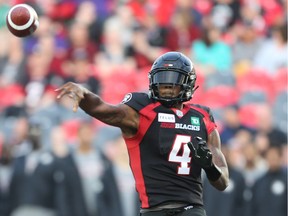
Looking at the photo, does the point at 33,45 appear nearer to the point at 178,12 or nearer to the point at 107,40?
the point at 107,40

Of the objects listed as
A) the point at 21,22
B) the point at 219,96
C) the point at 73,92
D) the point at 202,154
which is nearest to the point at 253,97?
the point at 219,96

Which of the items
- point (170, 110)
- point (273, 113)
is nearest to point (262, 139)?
point (273, 113)

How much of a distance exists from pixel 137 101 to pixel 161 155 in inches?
17.3

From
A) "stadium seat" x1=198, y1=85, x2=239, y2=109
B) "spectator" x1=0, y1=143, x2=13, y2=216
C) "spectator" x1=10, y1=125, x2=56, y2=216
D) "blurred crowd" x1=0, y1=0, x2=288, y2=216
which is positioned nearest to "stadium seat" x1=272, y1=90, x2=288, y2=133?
"blurred crowd" x1=0, y1=0, x2=288, y2=216

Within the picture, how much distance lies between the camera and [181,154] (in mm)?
7004

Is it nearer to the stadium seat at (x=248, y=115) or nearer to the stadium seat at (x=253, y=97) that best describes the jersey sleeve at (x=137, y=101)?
the stadium seat at (x=248, y=115)

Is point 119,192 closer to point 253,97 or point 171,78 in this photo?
point 253,97

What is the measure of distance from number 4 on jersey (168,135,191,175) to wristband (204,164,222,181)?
165mm

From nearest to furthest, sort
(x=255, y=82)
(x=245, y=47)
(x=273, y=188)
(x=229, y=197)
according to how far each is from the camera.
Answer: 1. (x=273, y=188)
2. (x=229, y=197)
3. (x=255, y=82)
4. (x=245, y=47)

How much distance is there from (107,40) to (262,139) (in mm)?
3430

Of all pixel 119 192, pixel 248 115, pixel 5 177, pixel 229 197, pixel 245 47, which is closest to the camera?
pixel 229 197

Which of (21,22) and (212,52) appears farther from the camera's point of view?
(212,52)

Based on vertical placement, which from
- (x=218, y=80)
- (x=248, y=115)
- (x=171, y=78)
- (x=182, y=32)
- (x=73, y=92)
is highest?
(x=182, y=32)

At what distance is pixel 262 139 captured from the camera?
12.5 m
